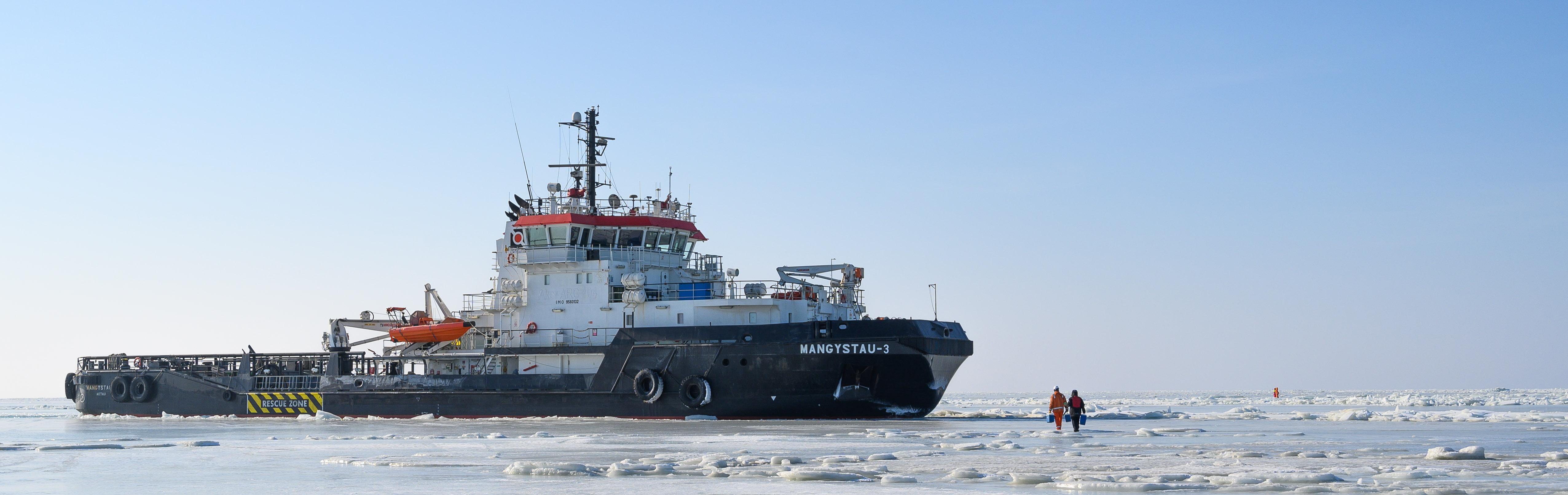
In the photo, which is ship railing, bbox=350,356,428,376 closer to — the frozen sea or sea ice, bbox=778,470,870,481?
the frozen sea

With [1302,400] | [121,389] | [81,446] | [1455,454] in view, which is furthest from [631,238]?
[1302,400]

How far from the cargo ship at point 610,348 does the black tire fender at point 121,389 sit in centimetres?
176

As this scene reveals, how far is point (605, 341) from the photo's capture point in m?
27.6

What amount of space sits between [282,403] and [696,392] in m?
11.7

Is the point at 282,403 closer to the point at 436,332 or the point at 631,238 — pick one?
the point at 436,332

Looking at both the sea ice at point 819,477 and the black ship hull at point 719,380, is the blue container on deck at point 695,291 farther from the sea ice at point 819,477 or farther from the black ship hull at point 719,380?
the sea ice at point 819,477

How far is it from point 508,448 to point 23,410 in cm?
4908

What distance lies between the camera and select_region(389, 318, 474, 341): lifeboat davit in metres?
29.4

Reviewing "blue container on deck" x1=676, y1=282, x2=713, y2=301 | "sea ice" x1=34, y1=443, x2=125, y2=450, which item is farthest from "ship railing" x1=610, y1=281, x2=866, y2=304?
"sea ice" x1=34, y1=443, x2=125, y2=450

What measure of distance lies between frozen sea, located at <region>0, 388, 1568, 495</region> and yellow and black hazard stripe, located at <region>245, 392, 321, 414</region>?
2401mm

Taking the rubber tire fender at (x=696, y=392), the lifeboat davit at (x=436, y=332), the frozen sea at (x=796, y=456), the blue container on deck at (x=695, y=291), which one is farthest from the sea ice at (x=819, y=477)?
the lifeboat davit at (x=436, y=332)

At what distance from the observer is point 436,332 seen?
2955cm

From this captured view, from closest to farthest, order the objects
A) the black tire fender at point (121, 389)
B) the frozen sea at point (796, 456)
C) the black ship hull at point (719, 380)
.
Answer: the frozen sea at point (796, 456) < the black ship hull at point (719, 380) < the black tire fender at point (121, 389)

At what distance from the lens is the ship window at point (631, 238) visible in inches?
1129
